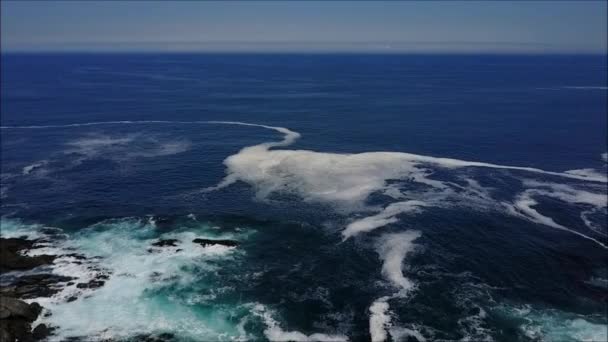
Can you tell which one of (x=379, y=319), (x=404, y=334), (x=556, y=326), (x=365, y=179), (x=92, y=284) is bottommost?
(x=92, y=284)

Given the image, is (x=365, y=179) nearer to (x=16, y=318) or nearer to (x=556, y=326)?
(x=556, y=326)

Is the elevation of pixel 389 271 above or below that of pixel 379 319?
above

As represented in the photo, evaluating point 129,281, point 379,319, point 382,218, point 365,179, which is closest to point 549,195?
point 365,179

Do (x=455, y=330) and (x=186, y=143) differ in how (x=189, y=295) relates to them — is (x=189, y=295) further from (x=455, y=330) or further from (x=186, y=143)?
(x=186, y=143)

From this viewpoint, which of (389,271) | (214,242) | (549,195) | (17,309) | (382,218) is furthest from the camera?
(549,195)

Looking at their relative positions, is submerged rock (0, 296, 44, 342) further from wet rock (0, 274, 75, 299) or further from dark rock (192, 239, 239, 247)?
dark rock (192, 239, 239, 247)
